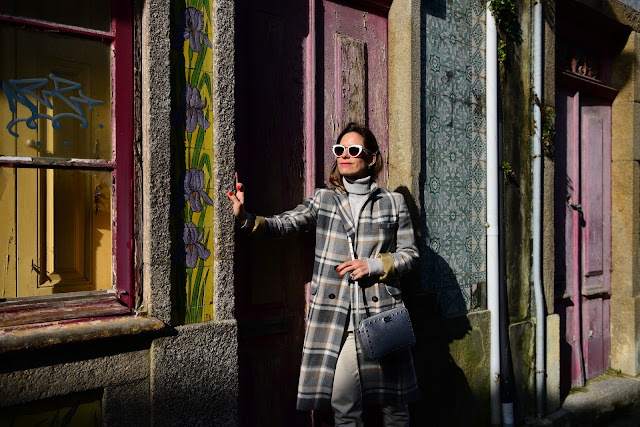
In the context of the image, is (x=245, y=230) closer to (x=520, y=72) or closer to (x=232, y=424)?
(x=232, y=424)

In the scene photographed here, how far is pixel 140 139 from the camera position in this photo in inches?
109

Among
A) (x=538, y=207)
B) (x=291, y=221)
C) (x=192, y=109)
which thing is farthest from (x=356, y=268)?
(x=538, y=207)

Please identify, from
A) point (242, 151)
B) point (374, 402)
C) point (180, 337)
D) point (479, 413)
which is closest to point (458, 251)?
point (479, 413)

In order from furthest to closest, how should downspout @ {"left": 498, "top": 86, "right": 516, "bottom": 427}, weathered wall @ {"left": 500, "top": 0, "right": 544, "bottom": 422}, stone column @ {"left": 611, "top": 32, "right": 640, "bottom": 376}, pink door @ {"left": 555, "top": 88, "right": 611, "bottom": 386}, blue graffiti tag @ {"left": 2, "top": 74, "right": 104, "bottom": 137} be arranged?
stone column @ {"left": 611, "top": 32, "right": 640, "bottom": 376}
pink door @ {"left": 555, "top": 88, "right": 611, "bottom": 386}
weathered wall @ {"left": 500, "top": 0, "right": 544, "bottom": 422}
downspout @ {"left": 498, "top": 86, "right": 516, "bottom": 427}
blue graffiti tag @ {"left": 2, "top": 74, "right": 104, "bottom": 137}

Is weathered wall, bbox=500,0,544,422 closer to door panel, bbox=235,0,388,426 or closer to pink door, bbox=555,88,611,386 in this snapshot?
pink door, bbox=555,88,611,386

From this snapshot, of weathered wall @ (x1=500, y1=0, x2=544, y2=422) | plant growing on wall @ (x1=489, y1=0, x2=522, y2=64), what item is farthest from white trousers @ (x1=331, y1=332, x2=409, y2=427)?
plant growing on wall @ (x1=489, y1=0, x2=522, y2=64)

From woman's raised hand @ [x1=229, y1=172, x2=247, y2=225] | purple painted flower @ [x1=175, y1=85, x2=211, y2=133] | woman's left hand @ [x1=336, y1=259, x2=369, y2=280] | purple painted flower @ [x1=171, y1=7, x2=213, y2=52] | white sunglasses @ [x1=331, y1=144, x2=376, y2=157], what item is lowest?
woman's left hand @ [x1=336, y1=259, x2=369, y2=280]

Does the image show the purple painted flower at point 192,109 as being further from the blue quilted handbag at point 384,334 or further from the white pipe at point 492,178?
the white pipe at point 492,178

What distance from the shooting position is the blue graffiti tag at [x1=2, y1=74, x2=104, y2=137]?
251 cm

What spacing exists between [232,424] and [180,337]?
0.54 metres

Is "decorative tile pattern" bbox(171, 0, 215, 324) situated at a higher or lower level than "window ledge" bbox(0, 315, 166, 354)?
higher

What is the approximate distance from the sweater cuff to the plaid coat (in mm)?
30

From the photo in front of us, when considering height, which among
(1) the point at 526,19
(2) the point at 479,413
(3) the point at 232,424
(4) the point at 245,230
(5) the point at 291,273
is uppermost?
(1) the point at 526,19

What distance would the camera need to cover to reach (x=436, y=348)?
3.99 metres
